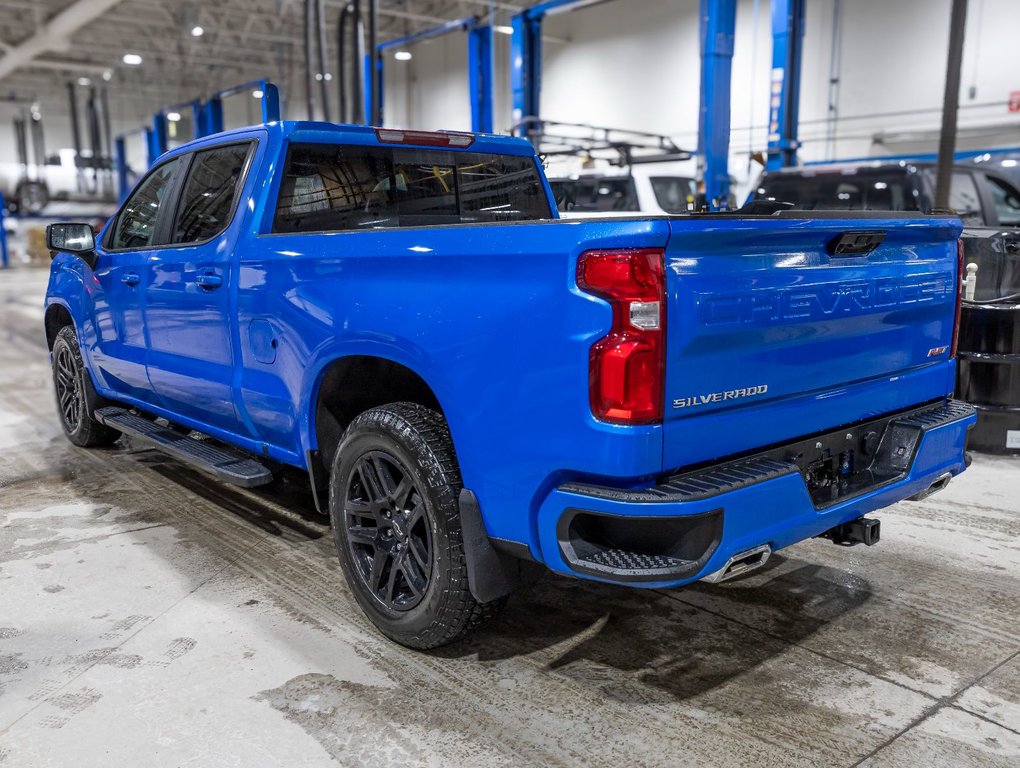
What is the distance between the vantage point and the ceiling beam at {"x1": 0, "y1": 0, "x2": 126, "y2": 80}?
20219mm

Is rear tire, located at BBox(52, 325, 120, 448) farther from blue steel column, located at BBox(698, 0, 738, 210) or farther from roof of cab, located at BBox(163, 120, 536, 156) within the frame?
blue steel column, located at BBox(698, 0, 738, 210)

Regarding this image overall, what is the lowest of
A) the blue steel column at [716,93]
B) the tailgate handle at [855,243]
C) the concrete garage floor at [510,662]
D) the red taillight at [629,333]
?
the concrete garage floor at [510,662]

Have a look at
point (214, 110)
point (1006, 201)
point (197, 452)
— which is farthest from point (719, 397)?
point (214, 110)

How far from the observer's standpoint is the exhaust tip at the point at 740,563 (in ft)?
7.22

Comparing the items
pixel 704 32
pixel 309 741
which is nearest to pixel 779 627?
pixel 309 741

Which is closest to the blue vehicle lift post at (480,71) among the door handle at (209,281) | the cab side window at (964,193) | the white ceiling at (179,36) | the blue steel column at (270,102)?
the white ceiling at (179,36)

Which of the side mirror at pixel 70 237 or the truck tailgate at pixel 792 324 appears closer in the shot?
the truck tailgate at pixel 792 324

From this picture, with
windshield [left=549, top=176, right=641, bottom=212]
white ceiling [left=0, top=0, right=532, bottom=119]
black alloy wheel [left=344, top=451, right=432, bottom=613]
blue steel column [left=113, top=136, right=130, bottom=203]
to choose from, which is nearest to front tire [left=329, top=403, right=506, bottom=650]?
black alloy wheel [left=344, top=451, right=432, bottom=613]

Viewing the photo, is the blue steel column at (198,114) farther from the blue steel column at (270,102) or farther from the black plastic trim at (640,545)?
the black plastic trim at (640,545)

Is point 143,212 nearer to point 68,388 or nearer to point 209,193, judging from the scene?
point 209,193

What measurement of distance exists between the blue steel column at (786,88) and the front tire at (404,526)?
8.32 m

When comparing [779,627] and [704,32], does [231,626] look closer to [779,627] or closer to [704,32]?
[779,627]

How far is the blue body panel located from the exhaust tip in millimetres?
44

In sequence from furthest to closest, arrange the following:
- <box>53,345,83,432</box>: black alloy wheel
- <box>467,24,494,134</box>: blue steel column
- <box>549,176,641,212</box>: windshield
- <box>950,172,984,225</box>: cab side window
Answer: <box>467,24,494,134</box>: blue steel column < <box>549,176,641,212</box>: windshield < <box>950,172,984,225</box>: cab side window < <box>53,345,83,432</box>: black alloy wheel
